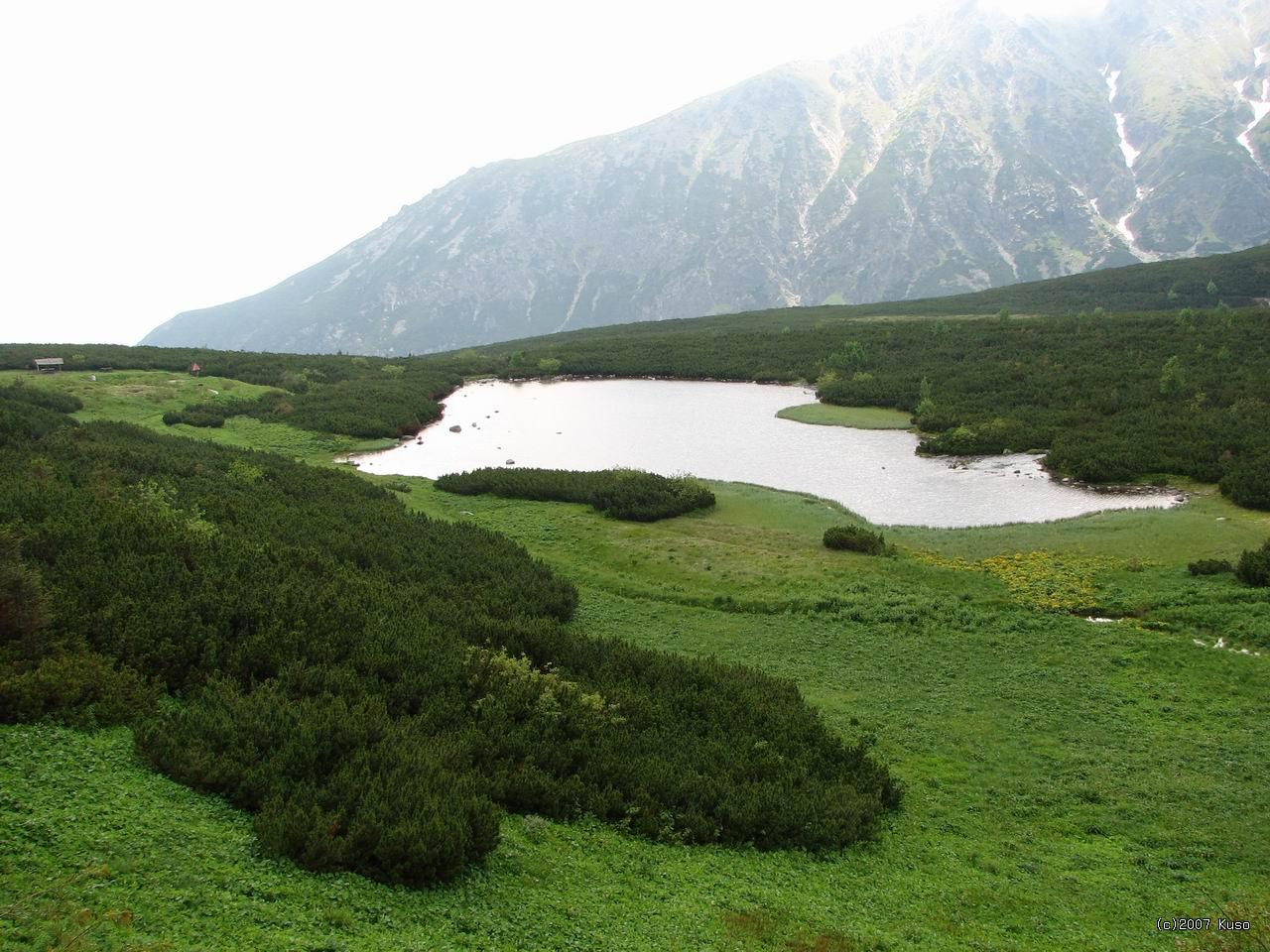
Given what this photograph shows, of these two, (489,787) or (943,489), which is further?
(943,489)

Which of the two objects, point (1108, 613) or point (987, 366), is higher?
point (987, 366)

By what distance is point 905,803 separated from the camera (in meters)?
13.7

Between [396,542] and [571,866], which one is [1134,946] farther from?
[396,542]

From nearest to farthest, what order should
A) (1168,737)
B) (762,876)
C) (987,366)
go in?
1. (762,876)
2. (1168,737)
3. (987,366)

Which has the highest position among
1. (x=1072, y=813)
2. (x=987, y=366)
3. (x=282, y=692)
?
(x=987, y=366)

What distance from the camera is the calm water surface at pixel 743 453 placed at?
33.3 metres

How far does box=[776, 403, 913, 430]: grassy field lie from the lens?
1977 inches

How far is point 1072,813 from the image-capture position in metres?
13.2

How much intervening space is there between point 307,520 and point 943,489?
Answer: 26619 millimetres

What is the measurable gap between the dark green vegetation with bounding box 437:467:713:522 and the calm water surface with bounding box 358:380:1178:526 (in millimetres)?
5150

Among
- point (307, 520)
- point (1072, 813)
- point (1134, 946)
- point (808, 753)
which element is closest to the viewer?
point (1134, 946)

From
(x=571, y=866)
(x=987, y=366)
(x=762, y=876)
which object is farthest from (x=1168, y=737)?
(x=987, y=366)

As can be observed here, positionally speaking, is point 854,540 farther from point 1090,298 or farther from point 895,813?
point 1090,298

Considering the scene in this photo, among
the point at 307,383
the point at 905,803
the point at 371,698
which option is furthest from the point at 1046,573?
the point at 307,383
